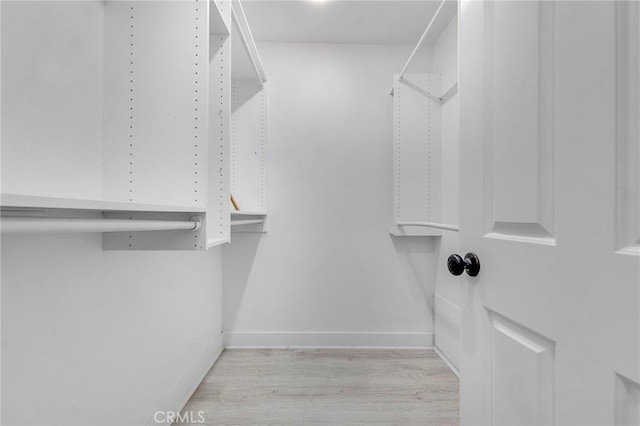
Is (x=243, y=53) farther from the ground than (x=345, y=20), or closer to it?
closer to it

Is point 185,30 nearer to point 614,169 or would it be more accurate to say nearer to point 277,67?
point 614,169

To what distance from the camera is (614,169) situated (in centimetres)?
44

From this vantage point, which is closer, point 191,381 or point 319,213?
point 191,381

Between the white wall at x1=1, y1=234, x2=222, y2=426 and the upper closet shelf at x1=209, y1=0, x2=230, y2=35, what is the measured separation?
2.81ft

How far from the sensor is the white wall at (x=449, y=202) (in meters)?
1.91

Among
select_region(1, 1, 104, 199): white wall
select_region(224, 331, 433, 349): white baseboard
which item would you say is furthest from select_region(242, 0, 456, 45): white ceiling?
select_region(224, 331, 433, 349): white baseboard

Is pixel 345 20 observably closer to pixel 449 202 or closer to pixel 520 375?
pixel 449 202

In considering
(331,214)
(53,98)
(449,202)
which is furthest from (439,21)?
(53,98)

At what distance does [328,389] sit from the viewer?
5.54ft

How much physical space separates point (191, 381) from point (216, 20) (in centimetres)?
169

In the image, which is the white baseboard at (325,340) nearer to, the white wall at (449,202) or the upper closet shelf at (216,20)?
the white wall at (449,202)

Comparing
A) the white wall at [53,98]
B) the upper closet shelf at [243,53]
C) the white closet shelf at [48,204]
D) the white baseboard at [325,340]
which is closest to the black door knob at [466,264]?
the white closet shelf at [48,204]

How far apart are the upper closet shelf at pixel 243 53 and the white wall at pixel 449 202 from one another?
1.19 metres

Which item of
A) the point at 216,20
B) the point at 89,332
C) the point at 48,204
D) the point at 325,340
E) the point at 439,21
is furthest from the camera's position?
the point at 325,340
